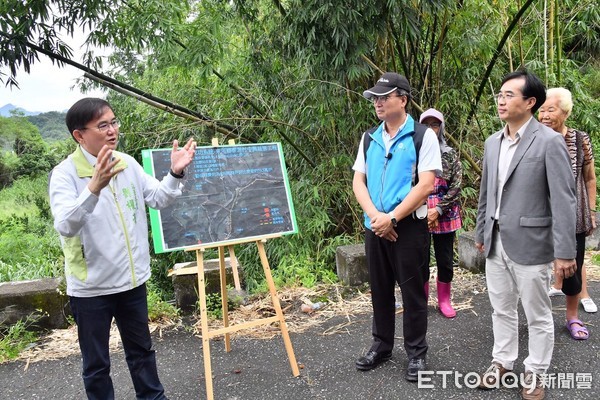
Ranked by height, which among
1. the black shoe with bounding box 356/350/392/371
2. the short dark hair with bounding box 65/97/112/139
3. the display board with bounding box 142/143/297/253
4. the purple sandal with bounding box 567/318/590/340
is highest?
the short dark hair with bounding box 65/97/112/139

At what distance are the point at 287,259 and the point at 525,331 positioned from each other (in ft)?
7.50

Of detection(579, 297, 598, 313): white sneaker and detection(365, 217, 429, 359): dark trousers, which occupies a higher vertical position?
detection(365, 217, 429, 359): dark trousers

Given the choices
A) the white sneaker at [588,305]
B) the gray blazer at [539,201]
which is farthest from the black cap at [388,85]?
the white sneaker at [588,305]

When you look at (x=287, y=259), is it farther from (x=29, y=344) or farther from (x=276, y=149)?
(x=29, y=344)

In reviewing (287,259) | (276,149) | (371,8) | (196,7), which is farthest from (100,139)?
Result: (196,7)

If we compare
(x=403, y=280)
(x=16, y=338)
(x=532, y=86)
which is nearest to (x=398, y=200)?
(x=403, y=280)

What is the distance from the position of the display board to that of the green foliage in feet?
4.95

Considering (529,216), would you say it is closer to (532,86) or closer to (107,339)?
(532,86)

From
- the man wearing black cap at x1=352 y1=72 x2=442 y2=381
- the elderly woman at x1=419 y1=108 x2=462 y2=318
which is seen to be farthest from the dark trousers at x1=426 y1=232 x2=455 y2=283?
the man wearing black cap at x1=352 y1=72 x2=442 y2=381

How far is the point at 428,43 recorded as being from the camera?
450cm

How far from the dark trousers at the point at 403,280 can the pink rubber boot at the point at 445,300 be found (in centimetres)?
82

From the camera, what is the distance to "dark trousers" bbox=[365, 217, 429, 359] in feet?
7.93

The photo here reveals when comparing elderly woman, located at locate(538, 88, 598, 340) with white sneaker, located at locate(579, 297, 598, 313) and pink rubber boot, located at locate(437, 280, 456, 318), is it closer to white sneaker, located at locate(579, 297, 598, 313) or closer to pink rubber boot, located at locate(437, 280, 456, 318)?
white sneaker, located at locate(579, 297, 598, 313)

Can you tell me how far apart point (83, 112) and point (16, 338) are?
2.23 metres
